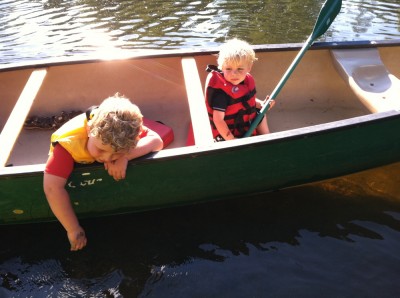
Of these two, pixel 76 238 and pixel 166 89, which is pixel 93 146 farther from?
pixel 166 89

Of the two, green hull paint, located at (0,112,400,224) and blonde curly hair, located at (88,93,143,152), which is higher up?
blonde curly hair, located at (88,93,143,152)

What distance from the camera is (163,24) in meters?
7.38

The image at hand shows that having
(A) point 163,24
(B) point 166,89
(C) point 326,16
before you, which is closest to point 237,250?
(B) point 166,89

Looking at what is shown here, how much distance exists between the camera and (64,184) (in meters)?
2.79

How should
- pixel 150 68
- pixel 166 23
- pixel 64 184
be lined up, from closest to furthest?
pixel 64 184
pixel 150 68
pixel 166 23

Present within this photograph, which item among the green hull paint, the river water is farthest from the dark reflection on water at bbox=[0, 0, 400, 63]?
the green hull paint

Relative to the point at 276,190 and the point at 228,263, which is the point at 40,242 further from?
the point at 276,190

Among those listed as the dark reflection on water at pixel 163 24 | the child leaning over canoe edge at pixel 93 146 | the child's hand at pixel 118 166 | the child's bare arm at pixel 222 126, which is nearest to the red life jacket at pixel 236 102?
the child's bare arm at pixel 222 126

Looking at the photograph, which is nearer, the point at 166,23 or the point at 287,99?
the point at 287,99

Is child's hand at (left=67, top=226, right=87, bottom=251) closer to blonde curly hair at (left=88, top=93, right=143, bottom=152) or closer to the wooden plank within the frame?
the wooden plank

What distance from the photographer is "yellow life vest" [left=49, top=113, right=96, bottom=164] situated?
2.72 meters

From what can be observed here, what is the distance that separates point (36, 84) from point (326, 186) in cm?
256

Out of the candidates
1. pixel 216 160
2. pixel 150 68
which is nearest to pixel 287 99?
pixel 150 68

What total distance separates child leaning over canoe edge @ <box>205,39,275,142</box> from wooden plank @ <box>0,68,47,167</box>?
4.56 ft
